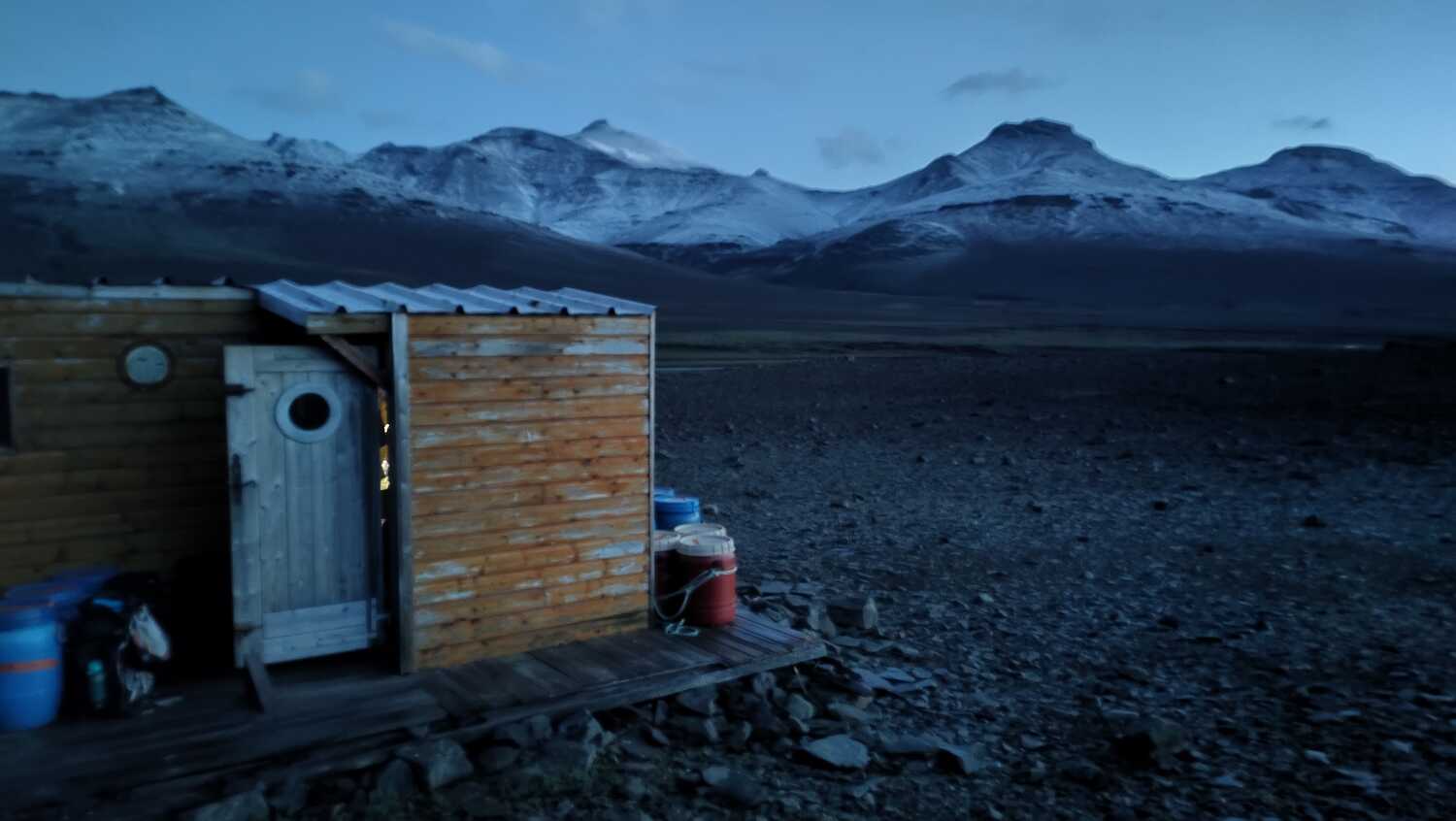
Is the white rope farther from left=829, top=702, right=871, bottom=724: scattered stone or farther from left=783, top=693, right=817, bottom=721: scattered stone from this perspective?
left=829, top=702, right=871, bottom=724: scattered stone

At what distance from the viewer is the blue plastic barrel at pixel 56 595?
608 centimetres

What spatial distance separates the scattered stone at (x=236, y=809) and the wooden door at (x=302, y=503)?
1.54m

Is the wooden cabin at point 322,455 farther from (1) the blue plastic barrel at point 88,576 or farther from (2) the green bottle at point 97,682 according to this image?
(2) the green bottle at point 97,682

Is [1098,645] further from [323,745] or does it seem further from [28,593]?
[28,593]

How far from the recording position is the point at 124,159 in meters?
133

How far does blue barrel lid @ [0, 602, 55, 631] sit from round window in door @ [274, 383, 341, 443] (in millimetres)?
1610

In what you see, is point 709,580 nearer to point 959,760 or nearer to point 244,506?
point 959,760

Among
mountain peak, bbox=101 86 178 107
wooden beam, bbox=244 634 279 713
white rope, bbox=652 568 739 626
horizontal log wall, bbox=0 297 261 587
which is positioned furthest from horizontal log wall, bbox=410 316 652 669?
mountain peak, bbox=101 86 178 107

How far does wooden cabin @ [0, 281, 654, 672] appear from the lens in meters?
6.51

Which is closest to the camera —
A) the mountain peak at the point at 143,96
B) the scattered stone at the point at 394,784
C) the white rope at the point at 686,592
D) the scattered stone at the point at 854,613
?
the scattered stone at the point at 394,784

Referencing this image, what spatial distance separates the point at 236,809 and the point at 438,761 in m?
1.02

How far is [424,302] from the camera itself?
7.19m

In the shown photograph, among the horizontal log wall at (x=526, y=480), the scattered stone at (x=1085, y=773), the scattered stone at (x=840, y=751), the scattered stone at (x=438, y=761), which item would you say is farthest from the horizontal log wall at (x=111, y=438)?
the scattered stone at (x=1085, y=773)

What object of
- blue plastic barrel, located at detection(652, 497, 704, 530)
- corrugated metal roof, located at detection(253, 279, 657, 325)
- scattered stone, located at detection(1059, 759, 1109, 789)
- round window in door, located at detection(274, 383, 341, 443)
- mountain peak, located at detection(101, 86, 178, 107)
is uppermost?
mountain peak, located at detection(101, 86, 178, 107)
